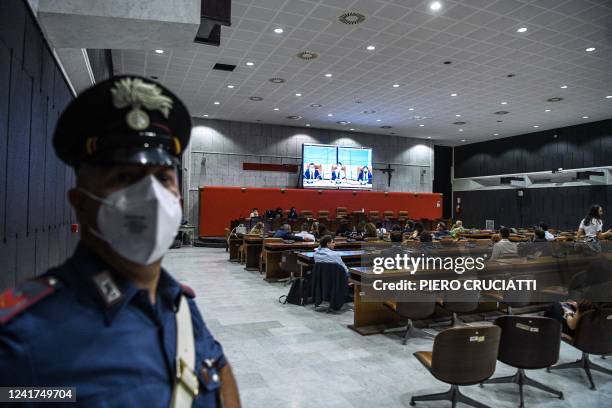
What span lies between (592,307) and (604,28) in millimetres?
7019

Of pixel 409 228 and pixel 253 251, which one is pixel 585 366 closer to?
pixel 253 251

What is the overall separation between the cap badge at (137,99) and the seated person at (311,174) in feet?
55.9

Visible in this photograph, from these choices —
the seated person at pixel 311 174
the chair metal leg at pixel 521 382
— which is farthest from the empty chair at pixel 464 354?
the seated person at pixel 311 174

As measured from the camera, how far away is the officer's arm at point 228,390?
93 centimetres

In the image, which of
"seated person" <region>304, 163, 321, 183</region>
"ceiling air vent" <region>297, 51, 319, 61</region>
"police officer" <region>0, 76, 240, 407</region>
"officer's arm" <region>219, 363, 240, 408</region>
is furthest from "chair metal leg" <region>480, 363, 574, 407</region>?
"seated person" <region>304, 163, 321, 183</region>

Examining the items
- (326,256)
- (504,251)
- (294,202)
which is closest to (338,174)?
(294,202)

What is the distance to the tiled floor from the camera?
3340 mm

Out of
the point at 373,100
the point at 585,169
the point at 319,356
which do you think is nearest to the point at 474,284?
the point at 319,356

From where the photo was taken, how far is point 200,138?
679 inches

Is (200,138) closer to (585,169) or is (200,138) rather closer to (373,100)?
(373,100)

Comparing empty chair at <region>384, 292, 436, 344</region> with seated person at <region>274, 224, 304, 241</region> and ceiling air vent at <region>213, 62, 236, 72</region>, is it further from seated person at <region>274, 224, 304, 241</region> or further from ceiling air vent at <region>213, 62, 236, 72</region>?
ceiling air vent at <region>213, 62, 236, 72</region>

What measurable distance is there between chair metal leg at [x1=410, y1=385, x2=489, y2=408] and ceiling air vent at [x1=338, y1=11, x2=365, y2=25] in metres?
6.83

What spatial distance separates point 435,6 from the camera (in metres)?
7.22

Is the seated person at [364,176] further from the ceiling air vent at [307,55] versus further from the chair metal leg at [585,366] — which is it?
the chair metal leg at [585,366]
